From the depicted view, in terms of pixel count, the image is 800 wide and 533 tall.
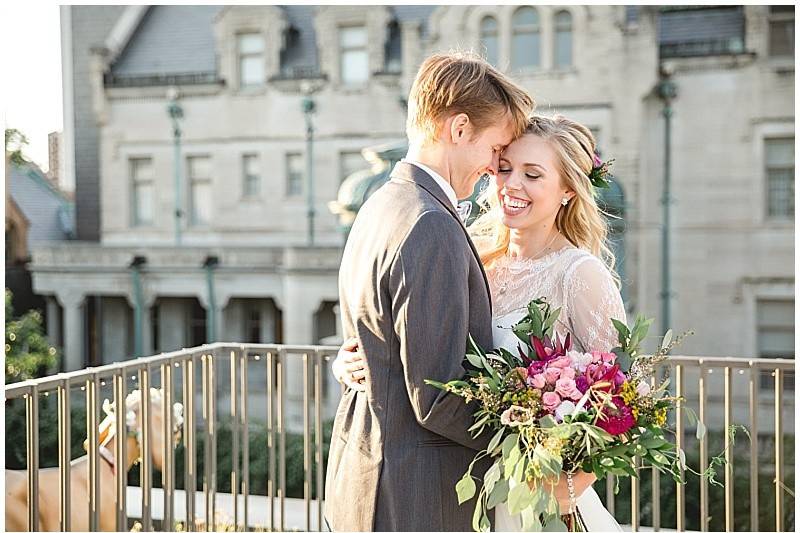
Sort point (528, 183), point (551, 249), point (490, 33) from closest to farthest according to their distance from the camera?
point (528, 183) → point (551, 249) → point (490, 33)

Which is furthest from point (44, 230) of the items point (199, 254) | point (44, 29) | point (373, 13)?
point (44, 29)

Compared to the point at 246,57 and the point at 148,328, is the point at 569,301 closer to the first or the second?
the point at 246,57

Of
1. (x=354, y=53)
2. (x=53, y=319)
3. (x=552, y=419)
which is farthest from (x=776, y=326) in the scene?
(x=552, y=419)

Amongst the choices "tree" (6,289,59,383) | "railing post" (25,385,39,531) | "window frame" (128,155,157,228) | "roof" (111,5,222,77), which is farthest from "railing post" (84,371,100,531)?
"window frame" (128,155,157,228)

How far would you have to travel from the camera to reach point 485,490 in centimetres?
210

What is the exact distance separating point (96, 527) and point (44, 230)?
15874 mm

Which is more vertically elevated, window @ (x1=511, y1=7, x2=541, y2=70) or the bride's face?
window @ (x1=511, y1=7, x2=541, y2=70)

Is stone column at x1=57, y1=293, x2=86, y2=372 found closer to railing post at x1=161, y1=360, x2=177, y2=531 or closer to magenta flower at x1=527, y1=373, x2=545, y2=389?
railing post at x1=161, y1=360, x2=177, y2=531

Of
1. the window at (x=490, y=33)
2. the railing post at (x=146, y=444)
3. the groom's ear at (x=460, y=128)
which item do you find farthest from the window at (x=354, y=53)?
the groom's ear at (x=460, y=128)

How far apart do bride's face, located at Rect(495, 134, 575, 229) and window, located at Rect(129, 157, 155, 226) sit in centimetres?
1468

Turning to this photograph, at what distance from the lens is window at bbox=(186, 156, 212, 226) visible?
1633 centimetres

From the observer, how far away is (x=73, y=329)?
16062 millimetres

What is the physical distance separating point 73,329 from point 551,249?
14714 mm

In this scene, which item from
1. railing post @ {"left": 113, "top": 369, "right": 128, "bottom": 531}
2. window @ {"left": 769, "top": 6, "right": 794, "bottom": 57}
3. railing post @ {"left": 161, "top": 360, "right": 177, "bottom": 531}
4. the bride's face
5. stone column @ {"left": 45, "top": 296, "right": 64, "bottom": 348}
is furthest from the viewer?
stone column @ {"left": 45, "top": 296, "right": 64, "bottom": 348}
